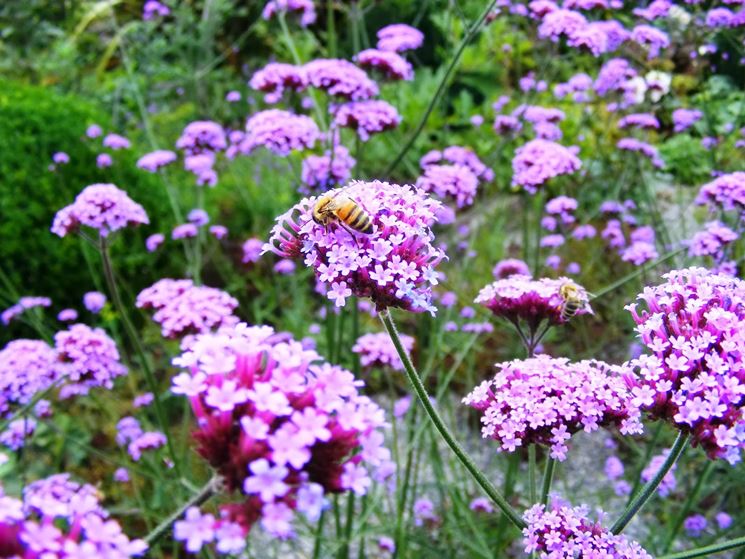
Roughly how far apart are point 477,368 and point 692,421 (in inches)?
127

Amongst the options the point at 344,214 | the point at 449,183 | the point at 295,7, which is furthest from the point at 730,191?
the point at 295,7

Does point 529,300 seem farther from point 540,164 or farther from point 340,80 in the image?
point 340,80

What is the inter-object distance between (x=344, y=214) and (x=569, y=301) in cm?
71

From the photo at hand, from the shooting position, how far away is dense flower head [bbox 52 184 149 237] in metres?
2.12

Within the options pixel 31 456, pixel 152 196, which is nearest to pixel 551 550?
pixel 31 456

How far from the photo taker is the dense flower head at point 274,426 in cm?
83

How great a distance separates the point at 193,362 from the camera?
3.18 feet

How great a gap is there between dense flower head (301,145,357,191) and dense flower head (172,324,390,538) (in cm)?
168

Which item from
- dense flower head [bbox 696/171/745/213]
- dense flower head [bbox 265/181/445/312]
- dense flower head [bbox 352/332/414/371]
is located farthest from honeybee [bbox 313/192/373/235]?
dense flower head [bbox 696/171/745/213]

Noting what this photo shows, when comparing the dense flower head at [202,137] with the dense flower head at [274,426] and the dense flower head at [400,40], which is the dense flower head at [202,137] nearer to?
the dense flower head at [400,40]

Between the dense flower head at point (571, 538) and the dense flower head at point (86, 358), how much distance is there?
145 centimetres

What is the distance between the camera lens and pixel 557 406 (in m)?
1.30

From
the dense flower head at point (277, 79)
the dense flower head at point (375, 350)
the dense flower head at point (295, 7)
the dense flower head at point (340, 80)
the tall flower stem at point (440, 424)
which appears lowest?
the dense flower head at point (375, 350)

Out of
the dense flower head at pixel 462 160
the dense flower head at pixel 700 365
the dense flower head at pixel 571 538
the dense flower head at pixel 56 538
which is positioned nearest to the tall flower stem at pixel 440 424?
the dense flower head at pixel 571 538
